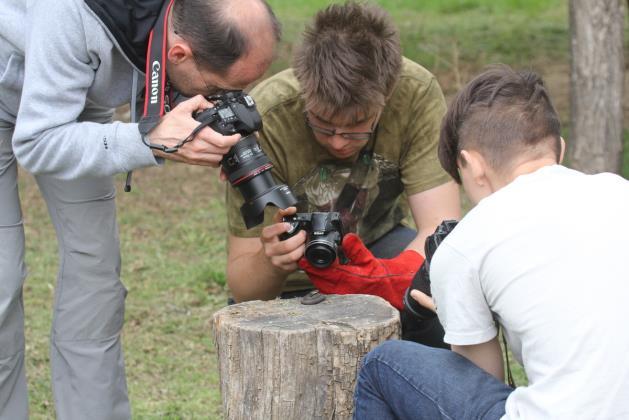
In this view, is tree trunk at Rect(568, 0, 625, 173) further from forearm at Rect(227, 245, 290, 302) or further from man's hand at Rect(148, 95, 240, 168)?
man's hand at Rect(148, 95, 240, 168)

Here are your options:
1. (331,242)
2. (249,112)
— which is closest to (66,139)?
(249,112)

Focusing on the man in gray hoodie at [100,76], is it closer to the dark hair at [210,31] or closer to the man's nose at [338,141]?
the dark hair at [210,31]

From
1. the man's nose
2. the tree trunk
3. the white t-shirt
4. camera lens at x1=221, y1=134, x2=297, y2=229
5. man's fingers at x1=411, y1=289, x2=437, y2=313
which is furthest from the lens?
the tree trunk

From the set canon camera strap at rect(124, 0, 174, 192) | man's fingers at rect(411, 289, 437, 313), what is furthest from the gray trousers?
man's fingers at rect(411, 289, 437, 313)

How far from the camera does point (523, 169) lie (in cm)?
243

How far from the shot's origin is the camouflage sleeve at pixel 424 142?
3.50m

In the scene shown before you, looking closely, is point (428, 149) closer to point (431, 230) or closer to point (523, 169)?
point (431, 230)

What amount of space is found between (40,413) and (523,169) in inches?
94.2

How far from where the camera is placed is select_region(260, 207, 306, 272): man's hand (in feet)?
9.98

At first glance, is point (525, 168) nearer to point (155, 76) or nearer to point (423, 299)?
point (423, 299)

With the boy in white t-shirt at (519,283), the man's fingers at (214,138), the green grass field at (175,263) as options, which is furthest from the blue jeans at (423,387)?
the green grass field at (175,263)

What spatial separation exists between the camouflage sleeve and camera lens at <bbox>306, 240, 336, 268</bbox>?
24.8 inches

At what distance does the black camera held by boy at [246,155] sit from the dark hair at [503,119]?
0.55 metres

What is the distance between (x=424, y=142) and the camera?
11.6ft
